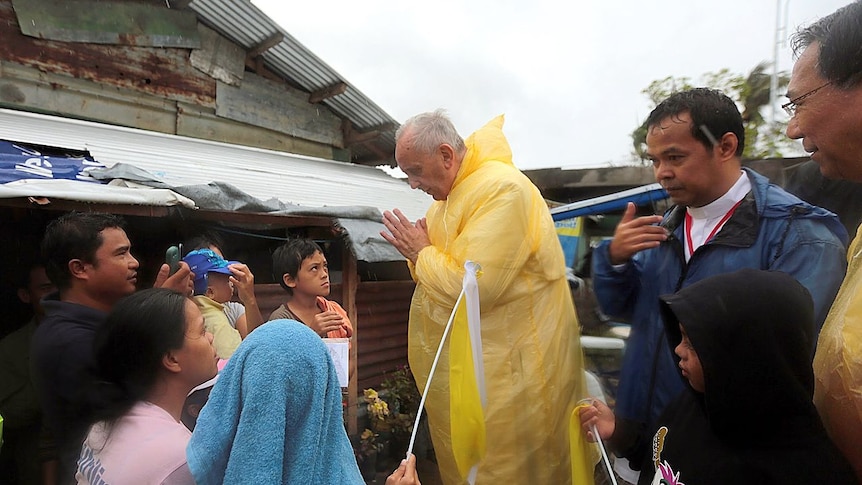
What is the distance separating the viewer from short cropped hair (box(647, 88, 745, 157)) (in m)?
1.68

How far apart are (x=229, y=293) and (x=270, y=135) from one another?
4.98 m

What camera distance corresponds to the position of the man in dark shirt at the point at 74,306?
1.63m

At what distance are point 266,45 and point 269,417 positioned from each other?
679cm

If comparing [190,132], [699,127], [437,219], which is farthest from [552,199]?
[190,132]

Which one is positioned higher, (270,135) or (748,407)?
(270,135)

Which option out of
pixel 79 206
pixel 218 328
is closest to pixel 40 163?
pixel 79 206

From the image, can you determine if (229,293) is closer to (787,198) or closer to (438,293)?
(438,293)

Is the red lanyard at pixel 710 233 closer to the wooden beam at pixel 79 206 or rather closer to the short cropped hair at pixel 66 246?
the short cropped hair at pixel 66 246

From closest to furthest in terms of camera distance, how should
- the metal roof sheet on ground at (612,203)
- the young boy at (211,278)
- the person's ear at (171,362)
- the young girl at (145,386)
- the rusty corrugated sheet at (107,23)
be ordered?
the young girl at (145,386), the person's ear at (171,362), the young boy at (211,278), the metal roof sheet on ground at (612,203), the rusty corrugated sheet at (107,23)

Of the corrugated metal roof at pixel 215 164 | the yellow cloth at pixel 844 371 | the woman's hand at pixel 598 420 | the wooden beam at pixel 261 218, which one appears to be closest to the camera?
the yellow cloth at pixel 844 371

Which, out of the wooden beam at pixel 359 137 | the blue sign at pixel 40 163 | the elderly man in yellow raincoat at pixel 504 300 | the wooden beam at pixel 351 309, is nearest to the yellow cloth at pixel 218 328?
the elderly man in yellow raincoat at pixel 504 300

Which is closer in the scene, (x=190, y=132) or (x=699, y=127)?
(x=699, y=127)

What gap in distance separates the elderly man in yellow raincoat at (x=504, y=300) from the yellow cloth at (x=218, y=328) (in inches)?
40.5

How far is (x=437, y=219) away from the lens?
236 cm
